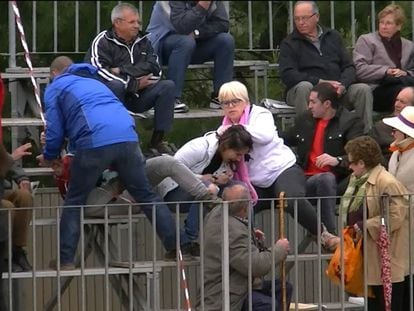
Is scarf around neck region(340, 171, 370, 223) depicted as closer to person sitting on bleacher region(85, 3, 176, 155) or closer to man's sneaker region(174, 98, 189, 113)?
person sitting on bleacher region(85, 3, 176, 155)

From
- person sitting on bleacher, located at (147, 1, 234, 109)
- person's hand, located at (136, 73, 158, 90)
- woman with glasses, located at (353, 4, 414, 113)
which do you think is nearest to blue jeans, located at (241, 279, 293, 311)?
person's hand, located at (136, 73, 158, 90)

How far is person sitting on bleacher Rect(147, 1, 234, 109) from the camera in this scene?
1469cm

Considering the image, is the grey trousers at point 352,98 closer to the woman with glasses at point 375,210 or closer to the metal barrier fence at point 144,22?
the metal barrier fence at point 144,22

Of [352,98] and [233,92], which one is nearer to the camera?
[233,92]

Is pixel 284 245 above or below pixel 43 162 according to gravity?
below

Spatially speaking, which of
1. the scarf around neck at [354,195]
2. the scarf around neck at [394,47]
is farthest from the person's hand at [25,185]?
the scarf around neck at [394,47]

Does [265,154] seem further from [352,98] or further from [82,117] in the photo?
[352,98]

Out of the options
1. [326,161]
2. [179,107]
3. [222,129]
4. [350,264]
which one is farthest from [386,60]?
[350,264]

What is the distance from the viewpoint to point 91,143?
40.9 feet

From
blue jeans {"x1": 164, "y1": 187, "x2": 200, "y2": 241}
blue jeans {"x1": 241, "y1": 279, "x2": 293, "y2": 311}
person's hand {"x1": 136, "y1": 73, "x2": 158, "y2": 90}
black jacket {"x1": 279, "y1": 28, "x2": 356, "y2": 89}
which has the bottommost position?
blue jeans {"x1": 241, "y1": 279, "x2": 293, "y2": 311}

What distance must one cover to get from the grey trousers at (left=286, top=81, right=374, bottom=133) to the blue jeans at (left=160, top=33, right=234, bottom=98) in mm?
600

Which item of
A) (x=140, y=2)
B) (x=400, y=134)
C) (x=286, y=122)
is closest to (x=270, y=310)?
(x=400, y=134)

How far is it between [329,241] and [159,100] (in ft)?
7.59

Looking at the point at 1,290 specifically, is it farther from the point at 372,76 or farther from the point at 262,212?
the point at 372,76
